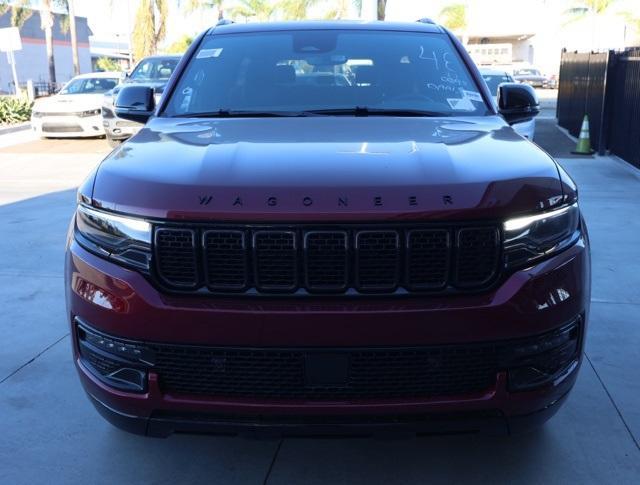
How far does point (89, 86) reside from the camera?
54.5 ft

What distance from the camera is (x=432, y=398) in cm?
238

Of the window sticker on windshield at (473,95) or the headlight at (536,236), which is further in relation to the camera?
the window sticker on windshield at (473,95)

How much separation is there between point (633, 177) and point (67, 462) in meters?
9.37

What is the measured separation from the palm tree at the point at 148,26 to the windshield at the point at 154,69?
17993 mm

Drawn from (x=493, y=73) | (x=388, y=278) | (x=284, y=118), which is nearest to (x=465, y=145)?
(x=388, y=278)

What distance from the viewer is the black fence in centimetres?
1097

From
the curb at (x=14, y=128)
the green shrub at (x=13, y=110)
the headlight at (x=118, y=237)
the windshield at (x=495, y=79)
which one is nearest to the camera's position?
the headlight at (x=118, y=237)

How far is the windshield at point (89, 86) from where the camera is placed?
16.5 metres

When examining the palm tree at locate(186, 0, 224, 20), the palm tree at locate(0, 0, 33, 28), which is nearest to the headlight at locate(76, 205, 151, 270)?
the palm tree at locate(186, 0, 224, 20)

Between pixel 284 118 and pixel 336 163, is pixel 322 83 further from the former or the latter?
pixel 336 163

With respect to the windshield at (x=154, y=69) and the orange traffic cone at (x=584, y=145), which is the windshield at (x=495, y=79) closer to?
the orange traffic cone at (x=584, y=145)

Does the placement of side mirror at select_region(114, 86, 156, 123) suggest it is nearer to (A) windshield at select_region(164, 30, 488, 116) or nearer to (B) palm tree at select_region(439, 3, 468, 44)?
(A) windshield at select_region(164, 30, 488, 116)

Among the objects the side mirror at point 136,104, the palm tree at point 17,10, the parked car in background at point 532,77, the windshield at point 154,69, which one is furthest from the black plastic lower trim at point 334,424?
the palm tree at point 17,10

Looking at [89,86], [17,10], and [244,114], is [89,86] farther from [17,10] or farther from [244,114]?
[17,10]
